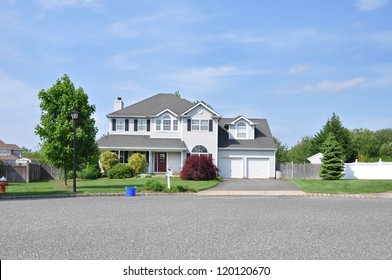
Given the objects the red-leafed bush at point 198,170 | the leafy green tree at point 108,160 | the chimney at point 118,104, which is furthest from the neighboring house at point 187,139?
the red-leafed bush at point 198,170

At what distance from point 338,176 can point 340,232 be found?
33547 millimetres

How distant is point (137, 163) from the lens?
141 feet

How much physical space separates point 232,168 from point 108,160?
12.2 m

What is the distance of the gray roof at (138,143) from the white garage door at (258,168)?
7.13 meters

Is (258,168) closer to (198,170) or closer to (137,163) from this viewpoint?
(198,170)

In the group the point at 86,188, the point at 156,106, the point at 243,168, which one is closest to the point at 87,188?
the point at 86,188

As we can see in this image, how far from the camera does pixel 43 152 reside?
3067cm

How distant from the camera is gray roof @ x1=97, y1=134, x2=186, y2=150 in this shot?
144 feet

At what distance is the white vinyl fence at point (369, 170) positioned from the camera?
1721 inches

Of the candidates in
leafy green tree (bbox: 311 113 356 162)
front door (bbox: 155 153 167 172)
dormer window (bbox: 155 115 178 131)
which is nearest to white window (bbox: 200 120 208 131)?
dormer window (bbox: 155 115 178 131)

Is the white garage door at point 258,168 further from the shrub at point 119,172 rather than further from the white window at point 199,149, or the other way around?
the shrub at point 119,172

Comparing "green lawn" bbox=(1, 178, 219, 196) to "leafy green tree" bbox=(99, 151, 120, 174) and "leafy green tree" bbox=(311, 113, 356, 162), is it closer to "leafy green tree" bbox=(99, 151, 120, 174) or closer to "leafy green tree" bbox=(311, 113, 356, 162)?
"leafy green tree" bbox=(99, 151, 120, 174)

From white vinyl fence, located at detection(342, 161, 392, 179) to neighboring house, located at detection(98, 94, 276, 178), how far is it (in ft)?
25.2

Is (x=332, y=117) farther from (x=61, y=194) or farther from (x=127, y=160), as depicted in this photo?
(x=61, y=194)
